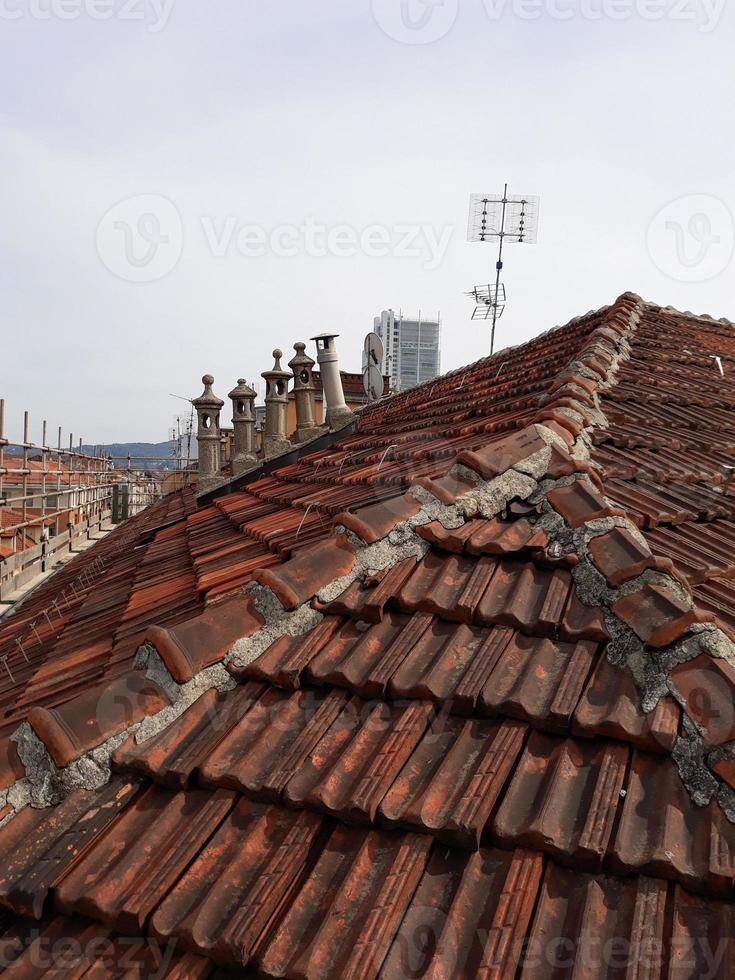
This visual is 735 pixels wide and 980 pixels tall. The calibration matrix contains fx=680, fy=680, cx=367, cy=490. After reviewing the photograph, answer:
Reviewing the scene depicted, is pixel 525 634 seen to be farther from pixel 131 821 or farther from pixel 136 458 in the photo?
pixel 136 458

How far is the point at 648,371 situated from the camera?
5.22m

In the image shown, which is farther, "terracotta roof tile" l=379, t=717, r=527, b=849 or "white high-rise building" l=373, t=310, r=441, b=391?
"white high-rise building" l=373, t=310, r=441, b=391

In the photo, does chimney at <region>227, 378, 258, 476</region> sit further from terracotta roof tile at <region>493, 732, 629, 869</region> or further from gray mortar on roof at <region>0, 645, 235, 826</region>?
terracotta roof tile at <region>493, 732, 629, 869</region>

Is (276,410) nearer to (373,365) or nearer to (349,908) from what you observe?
(373,365)

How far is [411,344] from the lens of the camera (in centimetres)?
3753

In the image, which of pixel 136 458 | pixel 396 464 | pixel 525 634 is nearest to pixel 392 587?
pixel 525 634

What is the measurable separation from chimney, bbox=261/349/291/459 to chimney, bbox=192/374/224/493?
0.94 meters

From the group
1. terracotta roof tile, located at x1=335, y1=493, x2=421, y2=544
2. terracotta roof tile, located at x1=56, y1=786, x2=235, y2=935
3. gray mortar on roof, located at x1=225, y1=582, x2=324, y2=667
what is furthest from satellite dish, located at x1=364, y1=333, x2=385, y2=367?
terracotta roof tile, located at x1=56, y1=786, x2=235, y2=935

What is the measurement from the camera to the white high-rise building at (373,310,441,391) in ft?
119

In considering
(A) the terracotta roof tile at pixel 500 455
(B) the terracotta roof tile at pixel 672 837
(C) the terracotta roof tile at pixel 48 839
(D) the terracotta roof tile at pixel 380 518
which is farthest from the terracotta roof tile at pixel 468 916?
(A) the terracotta roof tile at pixel 500 455

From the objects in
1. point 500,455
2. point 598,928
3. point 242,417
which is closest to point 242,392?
point 242,417

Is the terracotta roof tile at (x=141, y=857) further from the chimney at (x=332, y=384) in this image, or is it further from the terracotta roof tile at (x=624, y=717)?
the chimney at (x=332, y=384)

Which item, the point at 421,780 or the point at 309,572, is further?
the point at 309,572

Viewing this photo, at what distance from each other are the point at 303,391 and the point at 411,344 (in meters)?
30.6
